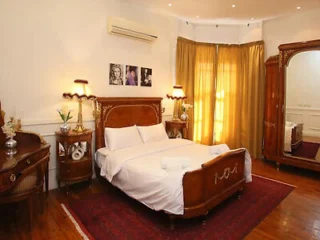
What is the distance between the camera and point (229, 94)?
5.27 m

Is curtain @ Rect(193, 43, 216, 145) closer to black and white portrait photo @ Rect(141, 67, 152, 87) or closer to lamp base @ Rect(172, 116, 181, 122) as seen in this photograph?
lamp base @ Rect(172, 116, 181, 122)

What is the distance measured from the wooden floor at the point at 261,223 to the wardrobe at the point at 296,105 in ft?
2.29

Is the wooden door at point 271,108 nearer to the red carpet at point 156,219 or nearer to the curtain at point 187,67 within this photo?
the red carpet at point 156,219

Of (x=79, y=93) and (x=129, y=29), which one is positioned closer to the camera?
(x=79, y=93)

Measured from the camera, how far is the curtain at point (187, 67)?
15.8 ft

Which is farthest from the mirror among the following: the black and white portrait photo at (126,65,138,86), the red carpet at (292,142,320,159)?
the black and white portrait photo at (126,65,138,86)

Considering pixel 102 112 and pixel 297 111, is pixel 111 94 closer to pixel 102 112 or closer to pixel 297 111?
pixel 102 112

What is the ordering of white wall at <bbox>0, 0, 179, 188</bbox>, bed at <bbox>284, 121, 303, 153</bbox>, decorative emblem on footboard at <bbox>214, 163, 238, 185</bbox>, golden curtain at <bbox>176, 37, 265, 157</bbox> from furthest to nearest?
golden curtain at <bbox>176, 37, 265, 157</bbox>, bed at <bbox>284, 121, 303, 153</bbox>, white wall at <bbox>0, 0, 179, 188</bbox>, decorative emblem on footboard at <bbox>214, 163, 238, 185</bbox>

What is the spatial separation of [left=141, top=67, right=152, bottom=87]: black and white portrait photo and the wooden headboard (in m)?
0.33

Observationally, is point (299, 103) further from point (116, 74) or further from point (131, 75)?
point (116, 74)

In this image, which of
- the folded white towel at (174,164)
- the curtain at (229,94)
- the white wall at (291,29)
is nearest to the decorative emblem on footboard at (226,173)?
the folded white towel at (174,164)

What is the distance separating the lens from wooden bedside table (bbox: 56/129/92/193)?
3059 millimetres

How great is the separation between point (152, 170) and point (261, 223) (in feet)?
4.45

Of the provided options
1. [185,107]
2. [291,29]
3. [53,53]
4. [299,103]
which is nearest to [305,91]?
[299,103]
